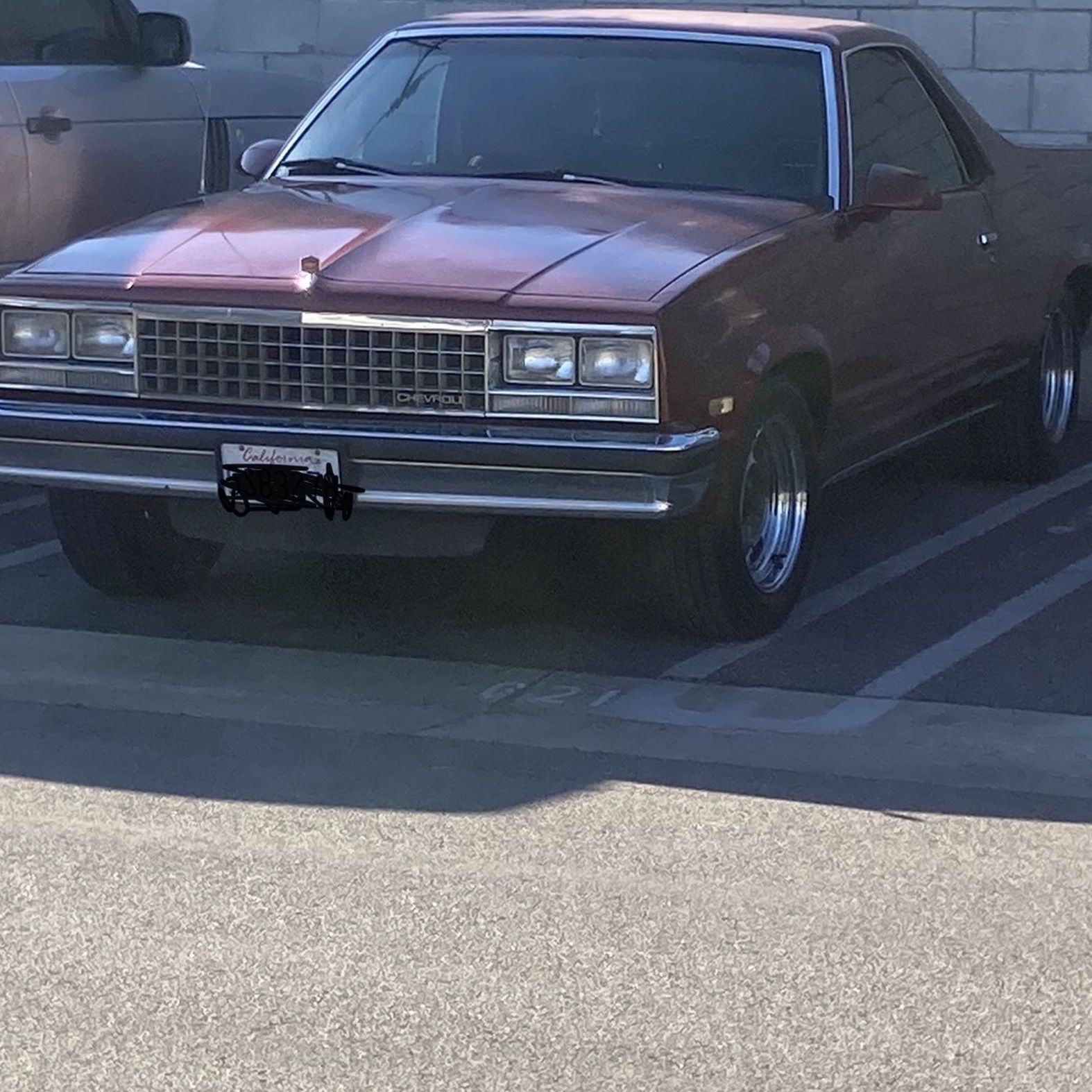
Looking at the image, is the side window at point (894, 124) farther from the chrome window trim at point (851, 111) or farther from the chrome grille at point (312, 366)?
the chrome grille at point (312, 366)

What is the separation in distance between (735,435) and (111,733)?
1701mm

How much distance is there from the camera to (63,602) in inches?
280

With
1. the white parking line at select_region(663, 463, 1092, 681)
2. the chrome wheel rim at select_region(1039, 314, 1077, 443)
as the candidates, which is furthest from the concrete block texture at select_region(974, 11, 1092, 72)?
the white parking line at select_region(663, 463, 1092, 681)

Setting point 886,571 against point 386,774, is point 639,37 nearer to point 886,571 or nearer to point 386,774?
point 886,571

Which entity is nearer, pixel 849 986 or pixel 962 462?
pixel 849 986

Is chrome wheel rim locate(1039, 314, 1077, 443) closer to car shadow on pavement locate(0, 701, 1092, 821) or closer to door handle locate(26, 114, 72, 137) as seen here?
door handle locate(26, 114, 72, 137)

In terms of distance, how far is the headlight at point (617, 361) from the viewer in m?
5.94

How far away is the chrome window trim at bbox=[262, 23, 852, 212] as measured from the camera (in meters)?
7.32

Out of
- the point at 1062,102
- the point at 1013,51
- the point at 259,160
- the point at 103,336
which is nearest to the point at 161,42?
the point at 259,160

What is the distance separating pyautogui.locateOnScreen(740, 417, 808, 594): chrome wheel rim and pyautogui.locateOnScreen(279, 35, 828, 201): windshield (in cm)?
85

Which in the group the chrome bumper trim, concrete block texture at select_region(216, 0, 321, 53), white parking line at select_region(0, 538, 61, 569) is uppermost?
concrete block texture at select_region(216, 0, 321, 53)

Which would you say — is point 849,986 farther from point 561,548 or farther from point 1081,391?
point 1081,391

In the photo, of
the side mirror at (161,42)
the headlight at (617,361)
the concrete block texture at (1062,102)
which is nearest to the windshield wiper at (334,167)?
the headlight at (617,361)

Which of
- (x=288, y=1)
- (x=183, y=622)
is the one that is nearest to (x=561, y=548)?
(x=183, y=622)
